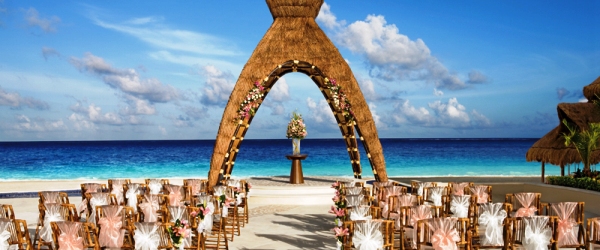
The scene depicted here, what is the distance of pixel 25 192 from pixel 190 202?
29.9 ft

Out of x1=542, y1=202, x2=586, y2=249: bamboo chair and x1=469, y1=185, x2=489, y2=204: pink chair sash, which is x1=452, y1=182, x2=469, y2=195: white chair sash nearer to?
x1=469, y1=185, x2=489, y2=204: pink chair sash

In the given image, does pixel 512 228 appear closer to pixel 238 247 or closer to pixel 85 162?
pixel 238 247

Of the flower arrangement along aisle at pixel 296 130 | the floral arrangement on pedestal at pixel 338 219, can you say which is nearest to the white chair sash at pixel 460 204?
the floral arrangement on pedestal at pixel 338 219

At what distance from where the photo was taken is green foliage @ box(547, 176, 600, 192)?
12.3 m

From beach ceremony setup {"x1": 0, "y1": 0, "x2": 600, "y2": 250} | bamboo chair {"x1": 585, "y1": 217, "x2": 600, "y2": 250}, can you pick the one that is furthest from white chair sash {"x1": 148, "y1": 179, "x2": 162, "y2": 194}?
bamboo chair {"x1": 585, "y1": 217, "x2": 600, "y2": 250}

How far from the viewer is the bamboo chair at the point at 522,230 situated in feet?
20.5

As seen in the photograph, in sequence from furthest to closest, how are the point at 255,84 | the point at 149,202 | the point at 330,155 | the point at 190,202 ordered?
the point at 330,155 → the point at 255,84 → the point at 190,202 → the point at 149,202

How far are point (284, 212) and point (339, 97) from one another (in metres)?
2.82

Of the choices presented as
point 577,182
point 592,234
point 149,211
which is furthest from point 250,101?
point 592,234

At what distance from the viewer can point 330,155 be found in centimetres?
5372

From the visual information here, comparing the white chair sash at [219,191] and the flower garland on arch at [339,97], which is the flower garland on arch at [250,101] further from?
the white chair sash at [219,191]

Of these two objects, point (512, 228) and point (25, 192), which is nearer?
point (512, 228)

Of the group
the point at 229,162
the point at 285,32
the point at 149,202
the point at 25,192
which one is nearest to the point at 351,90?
the point at 285,32

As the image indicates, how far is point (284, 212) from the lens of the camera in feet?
39.4
